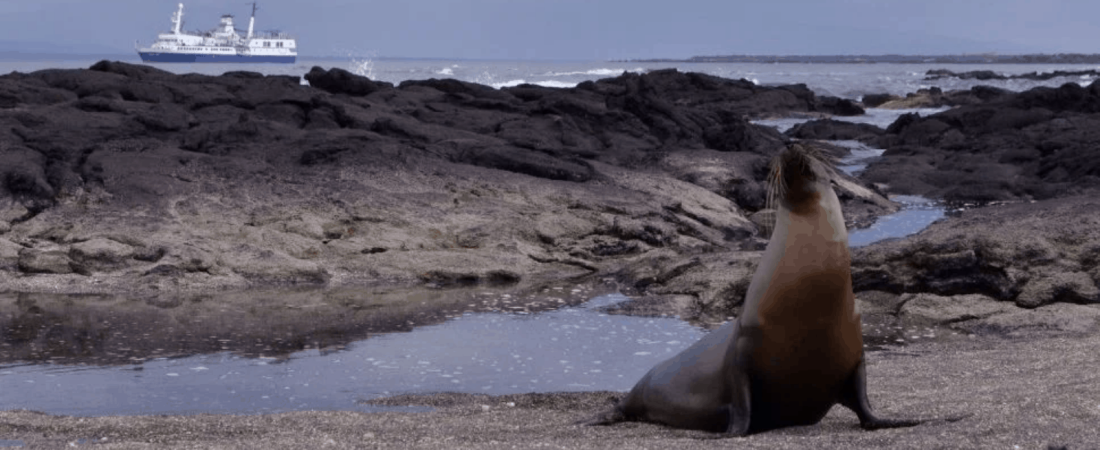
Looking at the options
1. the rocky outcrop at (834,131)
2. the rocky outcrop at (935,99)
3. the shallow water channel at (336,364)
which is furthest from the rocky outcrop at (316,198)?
the rocky outcrop at (935,99)

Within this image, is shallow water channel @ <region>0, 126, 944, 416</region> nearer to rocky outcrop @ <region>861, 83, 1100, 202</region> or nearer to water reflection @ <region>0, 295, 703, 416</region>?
water reflection @ <region>0, 295, 703, 416</region>

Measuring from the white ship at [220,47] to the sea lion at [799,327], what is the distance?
389 ft

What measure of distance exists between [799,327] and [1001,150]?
23.9m

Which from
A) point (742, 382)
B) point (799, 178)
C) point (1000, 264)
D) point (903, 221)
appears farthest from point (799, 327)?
point (903, 221)

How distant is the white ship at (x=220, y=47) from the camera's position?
387ft

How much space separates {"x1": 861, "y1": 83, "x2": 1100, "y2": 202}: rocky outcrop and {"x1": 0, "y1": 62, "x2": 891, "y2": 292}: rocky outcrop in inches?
122

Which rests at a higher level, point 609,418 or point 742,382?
point 742,382

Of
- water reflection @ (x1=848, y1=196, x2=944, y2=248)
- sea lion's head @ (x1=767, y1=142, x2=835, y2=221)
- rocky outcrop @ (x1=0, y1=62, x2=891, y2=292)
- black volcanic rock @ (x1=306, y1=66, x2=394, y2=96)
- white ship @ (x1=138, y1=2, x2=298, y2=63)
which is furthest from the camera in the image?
white ship @ (x1=138, y1=2, x2=298, y2=63)

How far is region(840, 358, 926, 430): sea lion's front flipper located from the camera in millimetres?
5766

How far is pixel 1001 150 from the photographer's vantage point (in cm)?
2773

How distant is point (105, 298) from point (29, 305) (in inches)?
28.6

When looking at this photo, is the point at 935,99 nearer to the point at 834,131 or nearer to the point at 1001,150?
the point at 834,131

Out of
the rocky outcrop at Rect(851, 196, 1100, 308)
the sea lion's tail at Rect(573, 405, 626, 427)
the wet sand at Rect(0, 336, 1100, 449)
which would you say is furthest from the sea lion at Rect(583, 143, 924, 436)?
the rocky outcrop at Rect(851, 196, 1100, 308)

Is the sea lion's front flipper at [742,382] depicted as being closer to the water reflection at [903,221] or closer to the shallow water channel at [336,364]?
the shallow water channel at [336,364]
